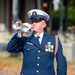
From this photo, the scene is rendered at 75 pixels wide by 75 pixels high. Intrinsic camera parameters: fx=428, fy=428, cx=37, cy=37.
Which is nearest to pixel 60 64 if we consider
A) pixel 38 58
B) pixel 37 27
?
pixel 38 58

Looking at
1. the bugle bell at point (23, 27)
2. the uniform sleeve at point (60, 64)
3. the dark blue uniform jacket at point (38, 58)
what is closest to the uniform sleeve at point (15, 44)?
the dark blue uniform jacket at point (38, 58)

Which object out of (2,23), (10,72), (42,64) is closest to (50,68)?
(42,64)

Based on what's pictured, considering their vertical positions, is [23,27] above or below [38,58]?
above

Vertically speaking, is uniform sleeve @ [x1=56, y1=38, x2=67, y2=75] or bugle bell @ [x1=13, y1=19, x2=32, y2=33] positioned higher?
bugle bell @ [x1=13, y1=19, x2=32, y2=33]

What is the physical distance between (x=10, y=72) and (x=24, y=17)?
32.5ft

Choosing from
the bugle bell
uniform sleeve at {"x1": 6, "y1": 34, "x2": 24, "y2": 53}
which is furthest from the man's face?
uniform sleeve at {"x1": 6, "y1": 34, "x2": 24, "y2": 53}

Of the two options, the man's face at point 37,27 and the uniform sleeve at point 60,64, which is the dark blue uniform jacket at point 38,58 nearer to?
the uniform sleeve at point 60,64

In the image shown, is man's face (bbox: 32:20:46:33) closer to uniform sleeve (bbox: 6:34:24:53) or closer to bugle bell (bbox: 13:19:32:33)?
bugle bell (bbox: 13:19:32:33)

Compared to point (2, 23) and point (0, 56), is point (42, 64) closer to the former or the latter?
point (0, 56)

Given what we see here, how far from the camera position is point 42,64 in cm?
521

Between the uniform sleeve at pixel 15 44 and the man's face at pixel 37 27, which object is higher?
the man's face at pixel 37 27

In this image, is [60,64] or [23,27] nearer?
[23,27]

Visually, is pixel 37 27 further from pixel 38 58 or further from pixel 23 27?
pixel 38 58

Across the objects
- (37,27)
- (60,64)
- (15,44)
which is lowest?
(60,64)
